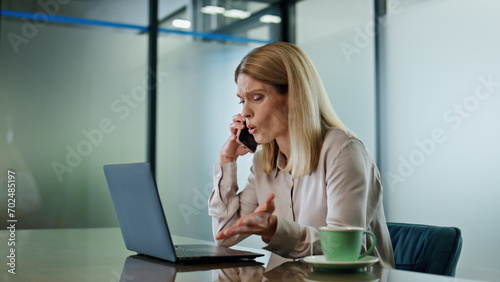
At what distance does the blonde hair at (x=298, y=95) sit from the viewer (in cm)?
179

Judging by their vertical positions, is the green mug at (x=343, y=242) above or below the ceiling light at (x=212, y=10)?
below

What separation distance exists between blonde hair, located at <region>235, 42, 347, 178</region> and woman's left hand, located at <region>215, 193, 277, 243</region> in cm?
40

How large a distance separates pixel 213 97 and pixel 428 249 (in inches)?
140

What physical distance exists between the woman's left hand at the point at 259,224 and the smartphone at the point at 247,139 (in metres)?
0.65

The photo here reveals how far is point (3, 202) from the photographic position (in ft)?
14.2

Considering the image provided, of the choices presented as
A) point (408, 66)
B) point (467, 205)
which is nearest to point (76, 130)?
point (408, 66)

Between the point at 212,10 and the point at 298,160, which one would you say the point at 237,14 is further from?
the point at 298,160

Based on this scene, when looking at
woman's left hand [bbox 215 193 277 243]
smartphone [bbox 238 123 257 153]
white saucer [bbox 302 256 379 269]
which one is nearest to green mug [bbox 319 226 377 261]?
white saucer [bbox 302 256 379 269]

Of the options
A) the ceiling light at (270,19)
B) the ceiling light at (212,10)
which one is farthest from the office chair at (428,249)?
the ceiling light at (270,19)

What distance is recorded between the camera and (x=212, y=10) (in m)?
5.10

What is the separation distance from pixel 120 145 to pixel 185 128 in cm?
55

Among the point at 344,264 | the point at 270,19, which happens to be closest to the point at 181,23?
the point at 270,19

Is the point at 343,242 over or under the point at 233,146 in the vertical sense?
under

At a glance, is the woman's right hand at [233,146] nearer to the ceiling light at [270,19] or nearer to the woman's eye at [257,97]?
the woman's eye at [257,97]
